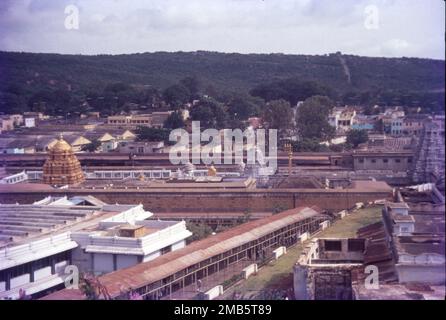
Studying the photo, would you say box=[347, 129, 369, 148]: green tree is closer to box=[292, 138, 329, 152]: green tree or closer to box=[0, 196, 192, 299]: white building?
box=[292, 138, 329, 152]: green tree

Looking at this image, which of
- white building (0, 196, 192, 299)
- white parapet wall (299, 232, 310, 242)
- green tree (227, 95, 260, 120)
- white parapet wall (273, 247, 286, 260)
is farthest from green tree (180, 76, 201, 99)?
white parapet wall (273, 247, 286, 260)

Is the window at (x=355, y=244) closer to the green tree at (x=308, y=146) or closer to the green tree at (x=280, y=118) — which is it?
the green tree at (x=308, y=146)

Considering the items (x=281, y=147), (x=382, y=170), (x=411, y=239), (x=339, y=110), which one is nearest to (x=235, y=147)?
(x=281, y=147)

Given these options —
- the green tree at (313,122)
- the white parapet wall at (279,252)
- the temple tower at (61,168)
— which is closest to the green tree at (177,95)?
the green tree at (313,122)

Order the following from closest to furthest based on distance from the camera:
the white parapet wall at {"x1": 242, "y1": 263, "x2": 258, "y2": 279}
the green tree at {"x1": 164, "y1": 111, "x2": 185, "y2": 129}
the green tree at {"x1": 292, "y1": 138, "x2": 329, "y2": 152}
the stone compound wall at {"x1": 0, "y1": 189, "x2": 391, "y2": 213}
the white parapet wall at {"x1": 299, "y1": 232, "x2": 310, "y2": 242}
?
the white parapet wall at {"x1": 242, "y1": 263, "x2": 258, "y2": 279} → the white parapet wall at {"x1": 299, "y1": 232, "x2": 310, "y2": 242} → the stone compound wall at {"x1": 0, "y1": 189, "x2": 391, "y2": 213} → the green tree at {"x1": 292, "y1": 138, "x2": 329, "y2": 152} → the green tree at {"x1": 164, "y1": 111, "x2": 185, "y2": 129}

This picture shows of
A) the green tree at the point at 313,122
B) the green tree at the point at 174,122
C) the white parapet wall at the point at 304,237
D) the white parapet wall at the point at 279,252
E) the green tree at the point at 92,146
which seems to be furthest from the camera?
the green tree at the point at 174,122
